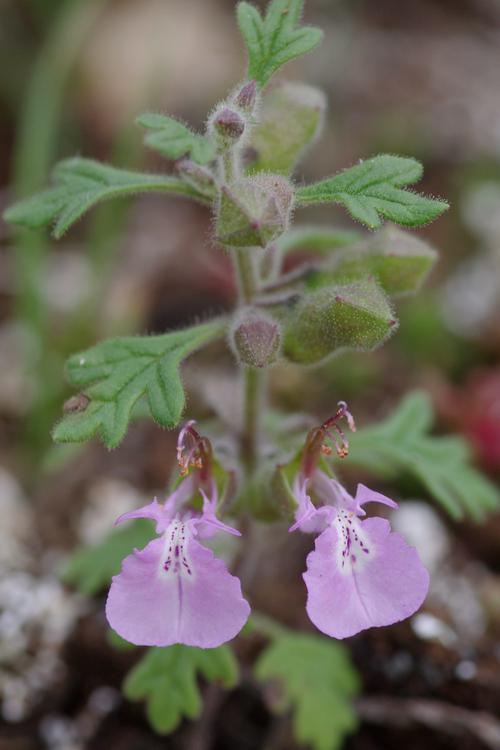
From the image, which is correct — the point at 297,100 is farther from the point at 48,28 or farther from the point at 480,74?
the point at 480,74

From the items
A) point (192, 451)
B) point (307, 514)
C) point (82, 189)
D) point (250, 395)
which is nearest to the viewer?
point (307, 514)

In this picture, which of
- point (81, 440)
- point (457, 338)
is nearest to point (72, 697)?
point (81, 440)

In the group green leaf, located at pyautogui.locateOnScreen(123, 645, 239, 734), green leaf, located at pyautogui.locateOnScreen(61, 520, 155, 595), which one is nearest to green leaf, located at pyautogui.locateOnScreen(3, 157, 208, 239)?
green leaf, located at pyautogui.locateOnScreen(61, 520, 155, 595)

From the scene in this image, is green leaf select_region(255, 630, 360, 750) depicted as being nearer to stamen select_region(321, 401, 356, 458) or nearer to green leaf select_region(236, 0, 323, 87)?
stamen select_region(321, 401, 356, 458)

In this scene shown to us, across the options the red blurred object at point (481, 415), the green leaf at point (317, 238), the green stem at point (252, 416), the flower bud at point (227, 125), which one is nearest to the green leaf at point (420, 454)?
the green stem at point (252, 416)

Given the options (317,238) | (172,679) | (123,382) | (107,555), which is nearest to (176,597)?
(123,382)

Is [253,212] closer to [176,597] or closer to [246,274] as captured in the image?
[246,274]

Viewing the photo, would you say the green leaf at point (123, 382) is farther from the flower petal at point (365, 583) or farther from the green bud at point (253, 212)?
the flower petal at point (365, 583)
